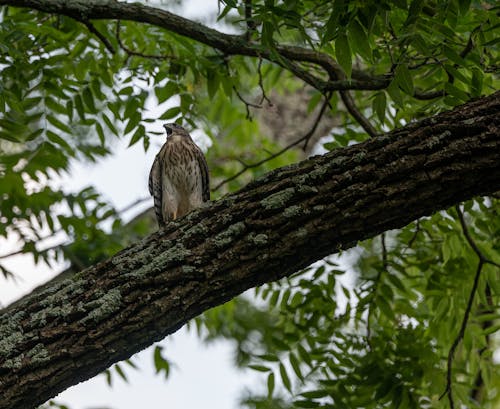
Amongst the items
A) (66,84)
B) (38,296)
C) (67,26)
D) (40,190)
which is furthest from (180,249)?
(40,190)

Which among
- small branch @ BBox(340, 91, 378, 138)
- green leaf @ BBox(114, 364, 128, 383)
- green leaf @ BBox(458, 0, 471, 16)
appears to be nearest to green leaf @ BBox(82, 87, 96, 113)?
small branch @ BBox(340, 91, 378, 138)

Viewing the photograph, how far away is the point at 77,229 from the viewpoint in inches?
239

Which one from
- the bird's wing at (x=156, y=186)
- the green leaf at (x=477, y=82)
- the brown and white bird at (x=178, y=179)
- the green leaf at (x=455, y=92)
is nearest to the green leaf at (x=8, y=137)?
→ the brown and white bird at (x=178, y=179)

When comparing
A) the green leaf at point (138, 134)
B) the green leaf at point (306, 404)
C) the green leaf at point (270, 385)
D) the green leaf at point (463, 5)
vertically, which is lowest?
the green leaf at point (306, 404)

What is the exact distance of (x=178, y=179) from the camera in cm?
645

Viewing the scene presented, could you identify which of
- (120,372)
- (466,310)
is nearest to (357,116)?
(466,310)

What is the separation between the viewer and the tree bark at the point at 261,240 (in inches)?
131

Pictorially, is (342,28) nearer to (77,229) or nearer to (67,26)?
(67,26)

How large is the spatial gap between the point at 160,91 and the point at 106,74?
378mm

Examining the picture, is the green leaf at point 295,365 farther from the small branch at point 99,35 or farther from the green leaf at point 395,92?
the small branch at point 99,35

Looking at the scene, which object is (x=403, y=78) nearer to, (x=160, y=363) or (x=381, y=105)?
(x=381, y=105)

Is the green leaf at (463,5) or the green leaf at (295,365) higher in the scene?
the green leaf at (463,5)

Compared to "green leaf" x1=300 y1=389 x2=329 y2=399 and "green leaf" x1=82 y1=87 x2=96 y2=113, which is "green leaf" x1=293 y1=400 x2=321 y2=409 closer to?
"green leaf" x1=300 y1=389 x2=329 y2=399

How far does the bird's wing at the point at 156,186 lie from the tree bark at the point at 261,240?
296 cm
